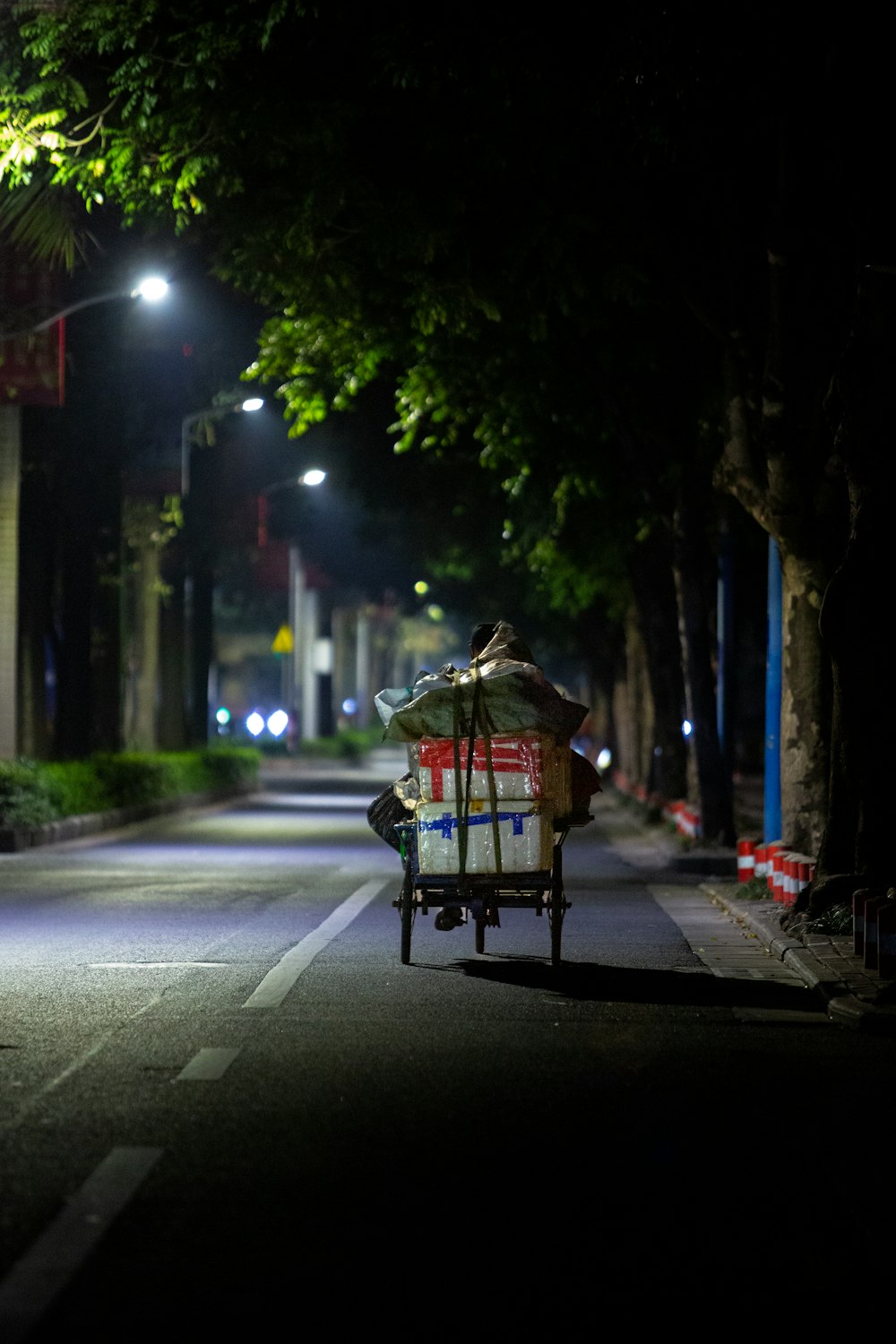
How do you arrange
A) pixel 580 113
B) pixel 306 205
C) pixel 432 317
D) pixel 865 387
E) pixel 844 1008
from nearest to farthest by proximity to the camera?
pixel 844 1008, pixel 865 387, pixel 580 113, pixel 306 205, pixel 432 317

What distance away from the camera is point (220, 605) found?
96.8m

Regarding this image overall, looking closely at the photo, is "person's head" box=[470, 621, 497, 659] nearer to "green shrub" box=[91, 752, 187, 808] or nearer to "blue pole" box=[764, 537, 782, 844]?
"blue pole" box=[764, 537, 782, 844]

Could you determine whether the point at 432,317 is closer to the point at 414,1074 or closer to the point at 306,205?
the point at 306,205

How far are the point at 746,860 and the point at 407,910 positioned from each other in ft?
26.1

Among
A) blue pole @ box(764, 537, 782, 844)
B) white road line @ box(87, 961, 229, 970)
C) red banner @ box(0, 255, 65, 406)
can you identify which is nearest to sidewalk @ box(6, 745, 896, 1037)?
blue pole @ box(764, 537, 782, 844)

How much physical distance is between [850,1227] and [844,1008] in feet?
14.9

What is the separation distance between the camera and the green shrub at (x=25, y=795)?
25.8 m

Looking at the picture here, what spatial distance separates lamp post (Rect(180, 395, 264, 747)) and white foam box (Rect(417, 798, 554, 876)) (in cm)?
2967

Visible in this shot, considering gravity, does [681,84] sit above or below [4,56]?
below

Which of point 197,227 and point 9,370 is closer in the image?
point 197,227

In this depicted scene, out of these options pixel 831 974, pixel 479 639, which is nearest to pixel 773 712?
pixel 479 639

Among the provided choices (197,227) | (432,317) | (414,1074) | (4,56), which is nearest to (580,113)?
(432,317)

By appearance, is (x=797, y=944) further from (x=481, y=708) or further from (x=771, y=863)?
(x=771, y=863)

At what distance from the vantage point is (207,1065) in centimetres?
895
